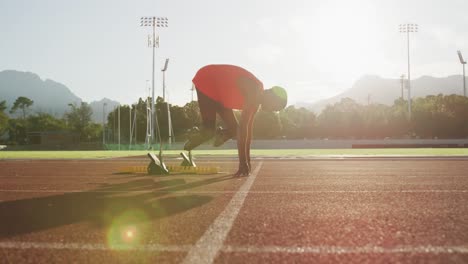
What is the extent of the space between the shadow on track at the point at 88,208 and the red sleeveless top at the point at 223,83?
2.77 metres

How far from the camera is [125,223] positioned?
10.4 ft

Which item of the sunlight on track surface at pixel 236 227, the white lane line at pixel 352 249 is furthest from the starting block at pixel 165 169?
the white lane line at pixel 352 249

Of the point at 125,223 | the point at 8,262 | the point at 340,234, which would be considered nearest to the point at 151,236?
the point at 125,223

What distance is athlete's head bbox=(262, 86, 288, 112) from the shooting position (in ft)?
24.7

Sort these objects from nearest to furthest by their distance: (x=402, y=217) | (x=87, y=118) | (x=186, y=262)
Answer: (x=186, y=262) → (x=402, y=217) → (x=87, y=118)

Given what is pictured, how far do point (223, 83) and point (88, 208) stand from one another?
423cm

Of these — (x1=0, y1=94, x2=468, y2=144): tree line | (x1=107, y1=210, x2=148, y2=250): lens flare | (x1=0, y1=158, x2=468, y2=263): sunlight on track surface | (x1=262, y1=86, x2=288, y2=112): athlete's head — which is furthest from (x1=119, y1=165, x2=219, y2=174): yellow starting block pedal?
(x1=0, y1=94, x2=468, y2=144): tree line

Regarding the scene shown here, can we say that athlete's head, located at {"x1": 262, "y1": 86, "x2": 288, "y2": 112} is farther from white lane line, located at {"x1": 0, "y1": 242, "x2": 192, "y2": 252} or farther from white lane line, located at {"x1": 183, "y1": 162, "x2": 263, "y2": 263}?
white lane line, located at {"x1": 0, "y1": 242, "x2": 192, "y2": 252}

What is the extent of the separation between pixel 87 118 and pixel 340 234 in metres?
122

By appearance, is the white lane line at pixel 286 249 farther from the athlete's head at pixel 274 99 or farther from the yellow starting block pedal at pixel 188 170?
the yellow starting block pedal at pixel 188 170

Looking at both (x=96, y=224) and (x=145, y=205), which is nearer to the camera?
(x=96, y=224)

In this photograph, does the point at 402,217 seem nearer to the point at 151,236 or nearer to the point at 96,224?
the point at 151,236

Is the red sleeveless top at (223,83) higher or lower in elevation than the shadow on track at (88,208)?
higher

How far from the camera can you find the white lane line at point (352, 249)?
2307mm
